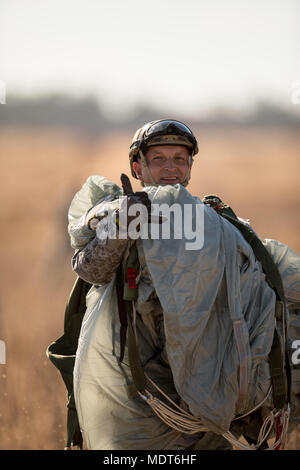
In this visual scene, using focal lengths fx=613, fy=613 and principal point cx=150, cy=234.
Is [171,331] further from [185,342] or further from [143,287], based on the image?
[143,287]

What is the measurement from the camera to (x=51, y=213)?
27.1 ft

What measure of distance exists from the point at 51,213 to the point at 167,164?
18.9 ft

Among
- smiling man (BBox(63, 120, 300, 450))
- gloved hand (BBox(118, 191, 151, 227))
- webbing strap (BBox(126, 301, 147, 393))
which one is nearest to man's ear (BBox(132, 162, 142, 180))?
smiling man (BBox(63, 120, 300, 450))

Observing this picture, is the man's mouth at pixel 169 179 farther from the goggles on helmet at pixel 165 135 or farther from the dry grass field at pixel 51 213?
the dry grass field at pixel 51 213

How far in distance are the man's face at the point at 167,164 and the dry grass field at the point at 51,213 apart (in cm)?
213

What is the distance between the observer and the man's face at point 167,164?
2668 millimetres

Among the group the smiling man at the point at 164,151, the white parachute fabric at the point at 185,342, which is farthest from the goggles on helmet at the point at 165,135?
the white parachute fabric at the point at 185,342

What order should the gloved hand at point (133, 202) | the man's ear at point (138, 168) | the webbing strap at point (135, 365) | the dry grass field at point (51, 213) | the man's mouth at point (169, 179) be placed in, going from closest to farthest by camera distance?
the gloved hand at point (133, 202) < the webbing strap at point (135, 365) < the man's mouth at point (169, 179) < the man's ear at point (138, 168) < the dry grass field at point (51, 213)

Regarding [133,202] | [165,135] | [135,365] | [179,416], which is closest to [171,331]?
[135,365]

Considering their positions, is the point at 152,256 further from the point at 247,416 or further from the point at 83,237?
the point at 247,416

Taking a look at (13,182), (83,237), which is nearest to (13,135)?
(13,182)

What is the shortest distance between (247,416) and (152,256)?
0.79m

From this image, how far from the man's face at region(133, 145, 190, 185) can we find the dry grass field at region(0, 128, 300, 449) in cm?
213

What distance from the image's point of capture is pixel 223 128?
10594mm
